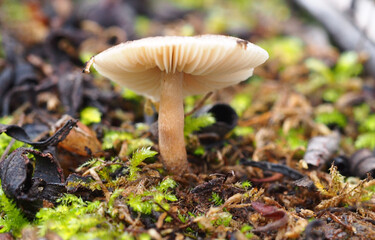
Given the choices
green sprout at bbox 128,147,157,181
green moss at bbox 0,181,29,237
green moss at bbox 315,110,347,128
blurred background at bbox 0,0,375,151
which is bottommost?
green moss at bbox 0,181,29,237

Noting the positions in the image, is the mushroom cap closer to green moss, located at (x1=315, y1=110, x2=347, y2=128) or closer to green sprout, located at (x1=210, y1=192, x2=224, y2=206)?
green sprout, located at (x1=210, y1=192, x2=224, y2=206)

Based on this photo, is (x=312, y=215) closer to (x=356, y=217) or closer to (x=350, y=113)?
(x=356, y=217)

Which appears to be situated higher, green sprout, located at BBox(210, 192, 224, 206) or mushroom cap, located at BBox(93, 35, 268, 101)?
mushroom cap, located at BBox(93, 35, 268, 101)

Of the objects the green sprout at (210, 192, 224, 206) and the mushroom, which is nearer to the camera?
the mushroom

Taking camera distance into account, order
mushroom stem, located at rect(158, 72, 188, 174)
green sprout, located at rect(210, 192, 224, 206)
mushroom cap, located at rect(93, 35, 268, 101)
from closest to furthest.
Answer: mushroom cap, located at rect(93, 35, 268, 101) < green sprout, located at rect(210, 192, 224, 206) < mushroom stem, located at rect(158, 72, 188, 174)

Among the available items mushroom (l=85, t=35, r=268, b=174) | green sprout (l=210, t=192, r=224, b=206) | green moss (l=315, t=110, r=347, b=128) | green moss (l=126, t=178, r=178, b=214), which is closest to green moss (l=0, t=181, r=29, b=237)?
green moss (l=126, t=178, r=178, b=214)

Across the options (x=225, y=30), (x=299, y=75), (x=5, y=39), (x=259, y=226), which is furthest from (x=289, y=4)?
(x=259, y=226)

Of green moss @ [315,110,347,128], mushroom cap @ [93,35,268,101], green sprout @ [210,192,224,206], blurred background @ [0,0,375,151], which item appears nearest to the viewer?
mushroom cap @ [93,35,268,101]

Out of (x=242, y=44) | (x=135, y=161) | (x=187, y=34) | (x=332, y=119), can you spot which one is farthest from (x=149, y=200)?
(x=187, y=34)

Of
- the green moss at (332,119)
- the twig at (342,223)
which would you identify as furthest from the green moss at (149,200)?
the green moss at (332,119)
